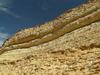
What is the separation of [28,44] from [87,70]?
13354 mm

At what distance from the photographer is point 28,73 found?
201 inches

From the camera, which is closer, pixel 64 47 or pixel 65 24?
pixel 64 47

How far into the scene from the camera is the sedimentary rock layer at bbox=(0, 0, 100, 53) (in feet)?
33.7

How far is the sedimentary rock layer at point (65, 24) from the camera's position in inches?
404

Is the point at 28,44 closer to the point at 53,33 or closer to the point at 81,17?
the point at 53,33

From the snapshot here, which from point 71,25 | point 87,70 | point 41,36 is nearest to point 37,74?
point 87,70

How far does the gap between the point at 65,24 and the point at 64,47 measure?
514 centimetres

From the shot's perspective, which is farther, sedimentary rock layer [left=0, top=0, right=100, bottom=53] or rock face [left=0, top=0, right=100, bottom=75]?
sedimentary rock layer [left=0, top=0, right=100, bottom=53]

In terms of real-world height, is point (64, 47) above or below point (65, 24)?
below

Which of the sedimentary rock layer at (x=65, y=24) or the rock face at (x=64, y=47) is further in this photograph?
the sedimentary rock layer at (x=65, y=24)

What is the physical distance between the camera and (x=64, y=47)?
8.41 metres

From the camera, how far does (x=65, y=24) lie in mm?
12688

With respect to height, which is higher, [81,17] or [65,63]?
[81,17]

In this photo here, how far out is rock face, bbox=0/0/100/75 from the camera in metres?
4.83
